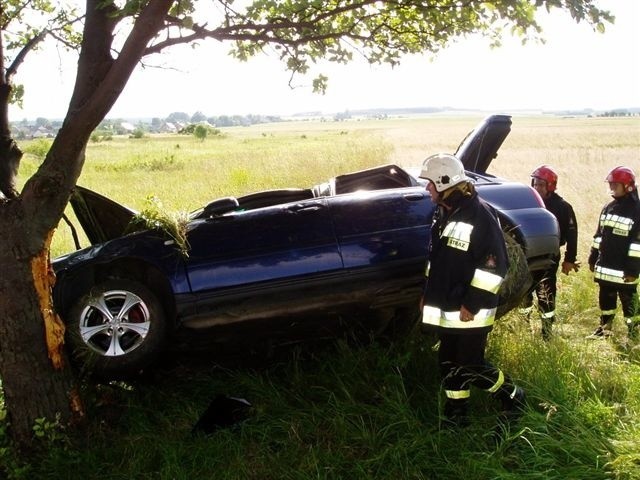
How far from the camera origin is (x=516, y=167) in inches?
725

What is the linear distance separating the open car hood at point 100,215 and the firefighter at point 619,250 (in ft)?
12.7

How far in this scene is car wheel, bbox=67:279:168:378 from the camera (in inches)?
144

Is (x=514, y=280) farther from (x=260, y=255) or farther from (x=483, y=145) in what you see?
(x=260, y=255)

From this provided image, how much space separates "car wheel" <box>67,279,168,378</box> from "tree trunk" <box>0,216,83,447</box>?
7.5 inches

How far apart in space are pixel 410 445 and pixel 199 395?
62.6 inches

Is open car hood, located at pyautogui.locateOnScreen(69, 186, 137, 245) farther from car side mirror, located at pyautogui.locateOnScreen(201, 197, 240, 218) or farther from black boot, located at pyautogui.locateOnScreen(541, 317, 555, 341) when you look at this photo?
black boot, located at pyautogui.locateOnScreen(541, 317, 555, 341)

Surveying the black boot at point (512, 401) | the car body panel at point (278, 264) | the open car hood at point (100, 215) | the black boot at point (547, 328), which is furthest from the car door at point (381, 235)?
the open car hood at point (100, 215)

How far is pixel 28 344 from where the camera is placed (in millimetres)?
3324

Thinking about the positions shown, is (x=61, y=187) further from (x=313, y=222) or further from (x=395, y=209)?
(x=395, y=209)

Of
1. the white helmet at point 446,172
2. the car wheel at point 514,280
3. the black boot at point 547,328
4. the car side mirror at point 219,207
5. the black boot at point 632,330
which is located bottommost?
the black boot at point 632,330

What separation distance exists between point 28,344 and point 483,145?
3809mm

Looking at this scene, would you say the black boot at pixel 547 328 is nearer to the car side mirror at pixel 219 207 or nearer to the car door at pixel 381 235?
the car door at pixel 381 235

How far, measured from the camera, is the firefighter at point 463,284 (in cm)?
316

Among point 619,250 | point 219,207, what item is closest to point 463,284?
point 219,207
